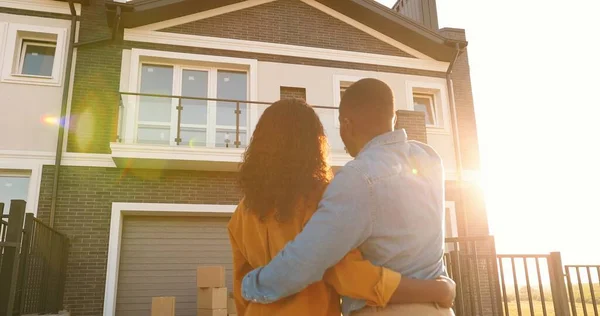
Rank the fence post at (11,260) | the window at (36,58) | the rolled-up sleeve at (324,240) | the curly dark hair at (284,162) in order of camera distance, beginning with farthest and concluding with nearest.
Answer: the window at (36,58), the fence post at (11,260), the curly dark hair at (284,162), the rolled-up sleeve at (324,240)

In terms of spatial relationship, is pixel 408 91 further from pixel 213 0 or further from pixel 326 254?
pixel 326 254

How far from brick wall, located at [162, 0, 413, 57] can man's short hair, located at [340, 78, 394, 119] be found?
9417 mm

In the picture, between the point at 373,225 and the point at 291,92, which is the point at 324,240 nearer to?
the point at 373,225

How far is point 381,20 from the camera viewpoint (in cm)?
1156

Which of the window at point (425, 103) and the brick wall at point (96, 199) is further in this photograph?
the window at point (425, 103)

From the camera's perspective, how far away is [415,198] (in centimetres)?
160

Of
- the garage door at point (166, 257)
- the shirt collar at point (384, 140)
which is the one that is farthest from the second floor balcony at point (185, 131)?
the shirt collar at point (384, 140)

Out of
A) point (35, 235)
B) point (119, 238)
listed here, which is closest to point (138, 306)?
point (119, 238)

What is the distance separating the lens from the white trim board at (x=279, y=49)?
10.1m

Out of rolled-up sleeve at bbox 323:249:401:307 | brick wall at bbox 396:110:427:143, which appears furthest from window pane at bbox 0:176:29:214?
rolled-up sleeve at bbox 323:249:401:307

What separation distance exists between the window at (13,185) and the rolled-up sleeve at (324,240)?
347 inches

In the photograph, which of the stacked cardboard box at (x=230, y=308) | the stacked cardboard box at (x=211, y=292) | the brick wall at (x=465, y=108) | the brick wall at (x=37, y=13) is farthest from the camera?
the brick wall at (x=465, y=108)

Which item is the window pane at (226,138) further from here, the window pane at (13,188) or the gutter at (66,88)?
the window pane at (13,188)

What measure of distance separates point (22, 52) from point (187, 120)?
3.85 meters
